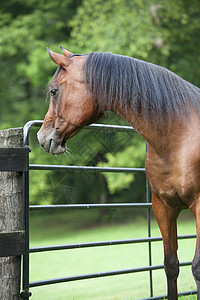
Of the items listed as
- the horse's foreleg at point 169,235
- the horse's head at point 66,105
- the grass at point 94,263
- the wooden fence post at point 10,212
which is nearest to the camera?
the wooden fence post at point 10,212

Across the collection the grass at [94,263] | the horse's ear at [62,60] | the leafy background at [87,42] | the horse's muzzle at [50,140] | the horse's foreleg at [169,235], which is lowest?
the grass at [94,263]

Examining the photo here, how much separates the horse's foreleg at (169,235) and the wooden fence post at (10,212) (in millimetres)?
855

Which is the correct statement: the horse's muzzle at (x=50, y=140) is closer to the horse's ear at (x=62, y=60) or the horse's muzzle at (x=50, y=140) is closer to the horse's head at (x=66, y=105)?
the horse's head at (x=66, y=105)

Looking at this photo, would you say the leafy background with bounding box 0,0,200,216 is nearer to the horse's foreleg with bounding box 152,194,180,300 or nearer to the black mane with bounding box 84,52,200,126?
the horse's foreleg with bounding box 152,194,180,300

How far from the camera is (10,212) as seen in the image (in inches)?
95.7

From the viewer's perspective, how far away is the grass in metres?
5.37

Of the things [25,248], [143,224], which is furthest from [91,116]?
[143,224]

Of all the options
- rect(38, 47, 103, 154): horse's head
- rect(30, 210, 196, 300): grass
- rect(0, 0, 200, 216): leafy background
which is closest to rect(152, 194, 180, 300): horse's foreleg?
rect(38, 47, 103, 154): horse's head

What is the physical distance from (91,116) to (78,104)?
107mm

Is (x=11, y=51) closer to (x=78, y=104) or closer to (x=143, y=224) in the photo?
(x=143, y=224)

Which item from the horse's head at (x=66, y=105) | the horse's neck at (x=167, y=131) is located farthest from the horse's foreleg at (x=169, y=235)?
the horse's head at (x=66, y=105)

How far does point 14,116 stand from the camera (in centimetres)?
1156

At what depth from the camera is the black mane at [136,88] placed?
2439 millimetres

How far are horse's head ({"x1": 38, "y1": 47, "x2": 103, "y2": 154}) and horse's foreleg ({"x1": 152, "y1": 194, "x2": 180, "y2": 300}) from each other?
0.69 metres
